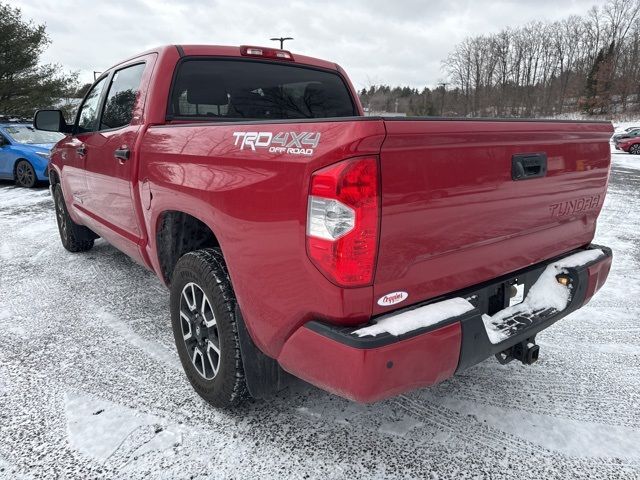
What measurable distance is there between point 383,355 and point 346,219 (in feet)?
1.60

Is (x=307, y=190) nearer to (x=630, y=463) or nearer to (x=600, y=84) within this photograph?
(x=630, y=463)

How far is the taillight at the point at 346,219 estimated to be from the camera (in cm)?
153

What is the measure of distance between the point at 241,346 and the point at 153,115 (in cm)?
165

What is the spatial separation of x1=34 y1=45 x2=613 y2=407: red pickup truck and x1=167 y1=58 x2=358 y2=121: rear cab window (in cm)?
2

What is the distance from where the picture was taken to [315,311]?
1.70 meters

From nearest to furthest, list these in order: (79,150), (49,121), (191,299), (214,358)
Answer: (214,358) → (191,299) → (79,150) → (49,121)

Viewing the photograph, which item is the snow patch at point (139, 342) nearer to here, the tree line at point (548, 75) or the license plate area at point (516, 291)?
the license plate area at point (516, 291)

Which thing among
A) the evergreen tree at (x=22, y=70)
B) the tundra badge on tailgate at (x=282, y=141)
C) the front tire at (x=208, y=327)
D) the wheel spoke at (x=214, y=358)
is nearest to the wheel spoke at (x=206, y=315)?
the front tire at (x=208, y=327)

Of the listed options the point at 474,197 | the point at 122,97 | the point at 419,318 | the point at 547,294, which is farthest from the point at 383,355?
the point at 122,97

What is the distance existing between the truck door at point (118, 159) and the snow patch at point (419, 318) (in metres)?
2.01

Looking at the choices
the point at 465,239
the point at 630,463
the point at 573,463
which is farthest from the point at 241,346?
the point at 630,463

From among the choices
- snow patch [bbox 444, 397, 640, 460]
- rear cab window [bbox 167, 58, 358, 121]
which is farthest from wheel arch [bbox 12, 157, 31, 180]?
snow patch [bbox 444, 397, 640, 460]

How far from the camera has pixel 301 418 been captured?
240 cm

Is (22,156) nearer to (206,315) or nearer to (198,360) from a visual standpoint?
(198,360)
